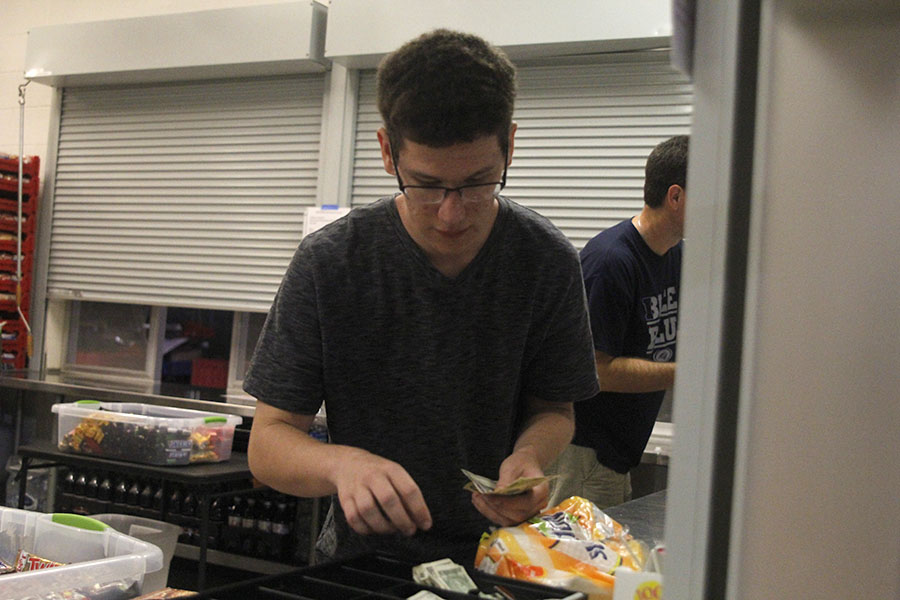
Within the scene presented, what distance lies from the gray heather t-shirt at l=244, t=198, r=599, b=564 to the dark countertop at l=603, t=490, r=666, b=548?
294mm

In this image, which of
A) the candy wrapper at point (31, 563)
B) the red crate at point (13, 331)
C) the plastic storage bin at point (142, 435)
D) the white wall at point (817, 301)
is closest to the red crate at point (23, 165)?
the red crate at point (13, 331)

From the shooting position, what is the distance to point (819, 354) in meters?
0.44

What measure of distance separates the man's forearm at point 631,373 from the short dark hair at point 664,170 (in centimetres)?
49

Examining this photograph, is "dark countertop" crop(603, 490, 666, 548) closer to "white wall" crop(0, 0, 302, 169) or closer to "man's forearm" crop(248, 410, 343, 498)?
"man's forearm" crop(248, 410, 343, 498)

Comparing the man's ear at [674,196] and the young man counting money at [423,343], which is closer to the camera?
the young man counting money at [423,343]

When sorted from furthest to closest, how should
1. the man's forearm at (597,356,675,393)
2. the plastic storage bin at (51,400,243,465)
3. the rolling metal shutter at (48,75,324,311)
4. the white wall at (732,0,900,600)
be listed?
the rolling metal shutter at (48,75,324,311) < the plastic storage bin at (51,400,243,465) < the man's forearm at (597,356,675,393) < the white wall at (732,0,900,600)

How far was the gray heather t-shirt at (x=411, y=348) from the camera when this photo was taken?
54.8 inches

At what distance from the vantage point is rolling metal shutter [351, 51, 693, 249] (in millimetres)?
3855

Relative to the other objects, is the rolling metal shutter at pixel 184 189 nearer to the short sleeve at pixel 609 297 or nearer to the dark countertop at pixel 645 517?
the short sleeve at pixel 609 297

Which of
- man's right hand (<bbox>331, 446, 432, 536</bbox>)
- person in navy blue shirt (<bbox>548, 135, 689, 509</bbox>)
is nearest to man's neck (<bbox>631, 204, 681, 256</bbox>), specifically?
person in navy blue shirt (<bbox>548, 135, 689, 509</bbox>)

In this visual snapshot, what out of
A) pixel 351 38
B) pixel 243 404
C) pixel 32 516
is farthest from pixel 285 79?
pixel 32 516

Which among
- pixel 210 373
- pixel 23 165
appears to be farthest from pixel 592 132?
pixel 23 165

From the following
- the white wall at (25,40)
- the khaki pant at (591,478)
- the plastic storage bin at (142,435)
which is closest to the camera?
the khaki pant at (591,478)

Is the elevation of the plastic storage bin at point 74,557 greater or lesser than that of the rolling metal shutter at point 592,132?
lesser
